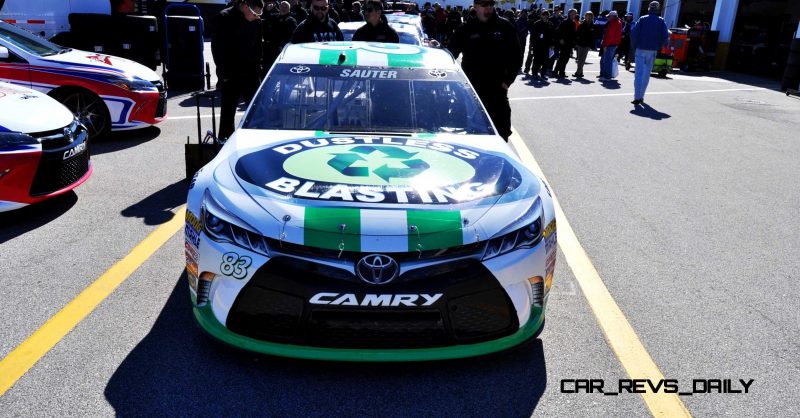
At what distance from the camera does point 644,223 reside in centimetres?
579

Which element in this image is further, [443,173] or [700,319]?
[700,319]

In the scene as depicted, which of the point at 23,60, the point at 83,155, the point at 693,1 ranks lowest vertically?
the point at 83,155

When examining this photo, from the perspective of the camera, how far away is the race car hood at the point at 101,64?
8078 millimetres

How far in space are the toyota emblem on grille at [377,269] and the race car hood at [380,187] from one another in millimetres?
57

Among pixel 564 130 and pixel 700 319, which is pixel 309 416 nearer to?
pixel 700 319

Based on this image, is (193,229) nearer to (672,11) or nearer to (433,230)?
(433,230)

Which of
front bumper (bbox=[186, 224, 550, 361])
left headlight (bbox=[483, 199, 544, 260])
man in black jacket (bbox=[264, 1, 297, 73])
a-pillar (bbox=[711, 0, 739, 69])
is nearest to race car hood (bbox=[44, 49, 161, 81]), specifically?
man in black jacket (bbox=[264, 1, 297, 73])

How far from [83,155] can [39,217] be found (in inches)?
26.7

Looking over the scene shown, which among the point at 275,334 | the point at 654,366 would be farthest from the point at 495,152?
the point at 275,334

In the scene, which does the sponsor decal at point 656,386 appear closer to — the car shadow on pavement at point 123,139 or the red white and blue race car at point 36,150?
the red white and blue race car at point 36,150

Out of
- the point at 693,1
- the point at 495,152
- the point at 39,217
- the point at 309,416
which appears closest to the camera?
the point at 309,416

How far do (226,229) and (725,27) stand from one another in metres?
24.7

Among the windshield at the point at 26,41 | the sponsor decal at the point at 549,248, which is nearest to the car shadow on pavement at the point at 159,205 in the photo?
the windshield at the point at 26,41

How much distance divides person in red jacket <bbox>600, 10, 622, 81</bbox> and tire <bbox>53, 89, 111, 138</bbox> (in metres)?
13.6
